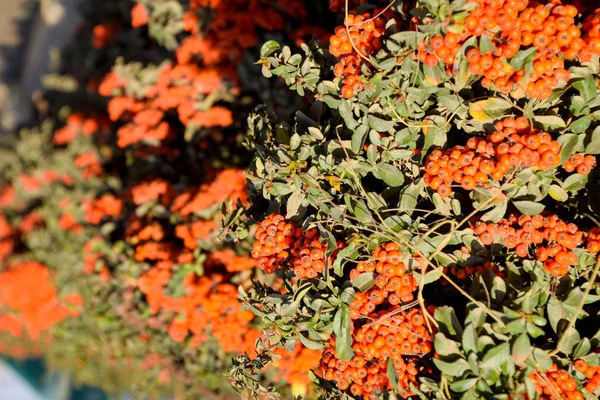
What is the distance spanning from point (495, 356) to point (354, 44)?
1.01 metres

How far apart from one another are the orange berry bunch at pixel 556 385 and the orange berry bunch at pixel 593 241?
0.35 m

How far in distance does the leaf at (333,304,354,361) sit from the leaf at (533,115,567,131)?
0.79m

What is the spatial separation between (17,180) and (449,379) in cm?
493

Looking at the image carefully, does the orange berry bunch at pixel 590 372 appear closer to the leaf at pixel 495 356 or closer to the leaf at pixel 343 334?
the leaf at pixel 495 356

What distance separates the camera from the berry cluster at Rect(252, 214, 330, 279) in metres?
1.51

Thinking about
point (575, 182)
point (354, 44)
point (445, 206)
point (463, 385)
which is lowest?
point (463, 385)

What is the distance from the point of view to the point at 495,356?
4.05 ft

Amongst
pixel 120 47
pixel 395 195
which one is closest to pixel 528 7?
pixel 395 195

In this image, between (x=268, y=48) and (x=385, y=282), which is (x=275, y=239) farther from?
(x=268, y=48)

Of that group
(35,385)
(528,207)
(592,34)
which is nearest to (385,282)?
(528,207)

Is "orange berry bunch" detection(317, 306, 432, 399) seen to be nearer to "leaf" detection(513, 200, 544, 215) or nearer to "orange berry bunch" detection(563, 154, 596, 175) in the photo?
"leaf" detection(513, 200, 544, 215)

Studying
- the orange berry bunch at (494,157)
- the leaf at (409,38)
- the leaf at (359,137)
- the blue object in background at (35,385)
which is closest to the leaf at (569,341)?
the orange berry bunch at (494,157)

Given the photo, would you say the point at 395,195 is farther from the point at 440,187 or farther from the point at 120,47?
the point at 120,47

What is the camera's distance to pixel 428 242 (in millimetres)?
1428
